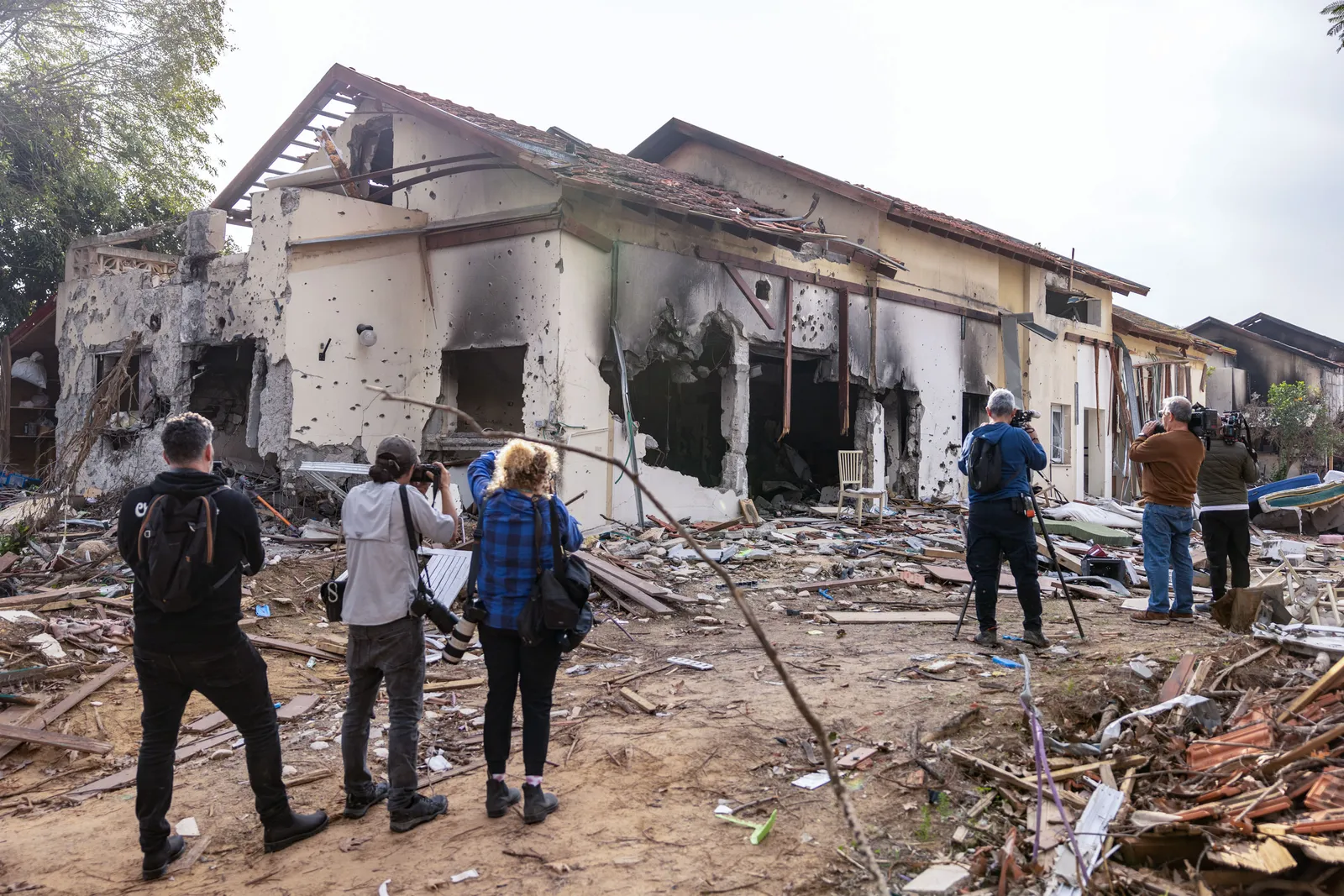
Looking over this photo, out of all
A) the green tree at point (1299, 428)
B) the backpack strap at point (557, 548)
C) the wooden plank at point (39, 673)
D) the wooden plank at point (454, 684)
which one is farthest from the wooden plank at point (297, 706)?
the green tree at point (1299, 428)

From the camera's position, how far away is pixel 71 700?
5641 millimetres

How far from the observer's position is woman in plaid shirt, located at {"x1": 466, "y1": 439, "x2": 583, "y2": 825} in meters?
3.83

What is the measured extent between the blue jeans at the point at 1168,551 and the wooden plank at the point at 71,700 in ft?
26.7

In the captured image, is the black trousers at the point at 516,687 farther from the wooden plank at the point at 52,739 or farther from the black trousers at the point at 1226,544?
the black trousers at the point at 1226,544

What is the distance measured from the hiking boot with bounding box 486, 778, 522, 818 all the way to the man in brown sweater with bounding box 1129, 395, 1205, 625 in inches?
234

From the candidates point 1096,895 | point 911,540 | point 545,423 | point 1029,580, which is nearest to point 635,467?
point 545,423

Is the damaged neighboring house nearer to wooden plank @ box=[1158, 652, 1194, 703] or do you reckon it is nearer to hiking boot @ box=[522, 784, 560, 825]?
hiking boot @ box=[522, 784, 560, 825]

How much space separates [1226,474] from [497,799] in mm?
6621

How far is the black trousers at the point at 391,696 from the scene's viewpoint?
12.8 feet

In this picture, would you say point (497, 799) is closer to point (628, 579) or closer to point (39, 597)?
point (628, 579)

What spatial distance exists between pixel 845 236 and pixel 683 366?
14.8 ft

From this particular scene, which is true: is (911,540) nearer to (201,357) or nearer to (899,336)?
(899,336)

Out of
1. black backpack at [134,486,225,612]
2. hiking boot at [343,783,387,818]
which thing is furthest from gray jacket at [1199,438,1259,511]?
black backpack at [134,486,225,612]

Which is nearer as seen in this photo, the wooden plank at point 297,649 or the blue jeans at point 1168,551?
the wooden plank at point 297,649
